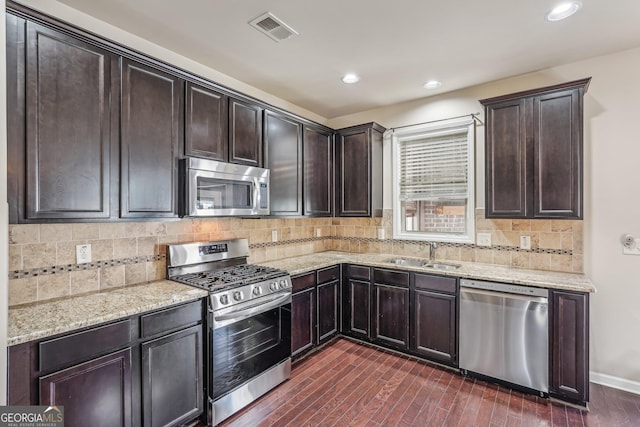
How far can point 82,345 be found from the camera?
1.62 meters

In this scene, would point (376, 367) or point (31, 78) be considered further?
point (376, 367)

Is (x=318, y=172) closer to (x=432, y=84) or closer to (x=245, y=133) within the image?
(x=245, y=133)

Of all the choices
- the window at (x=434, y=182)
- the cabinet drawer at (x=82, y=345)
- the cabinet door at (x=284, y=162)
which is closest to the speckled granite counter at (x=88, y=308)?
the cabinet drawer at (x=82, y=345)

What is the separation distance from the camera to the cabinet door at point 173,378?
74.4 inches

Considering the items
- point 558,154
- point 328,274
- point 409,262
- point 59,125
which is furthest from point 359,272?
Answer: point 59,125

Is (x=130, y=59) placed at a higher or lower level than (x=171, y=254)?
higher

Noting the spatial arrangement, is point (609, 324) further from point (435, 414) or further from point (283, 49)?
point (283, 49)

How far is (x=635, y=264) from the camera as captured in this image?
259 centimetres

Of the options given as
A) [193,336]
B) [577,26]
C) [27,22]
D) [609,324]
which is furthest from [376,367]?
[27,22]

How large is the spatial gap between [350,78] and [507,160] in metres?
1.70

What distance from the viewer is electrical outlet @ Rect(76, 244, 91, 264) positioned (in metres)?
2.12

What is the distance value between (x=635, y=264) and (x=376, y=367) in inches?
94.3

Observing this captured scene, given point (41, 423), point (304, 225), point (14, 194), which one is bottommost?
point (41, 423)

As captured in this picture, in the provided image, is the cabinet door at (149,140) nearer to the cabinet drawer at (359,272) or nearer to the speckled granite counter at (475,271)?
the speckled granite counter at (475,271)
